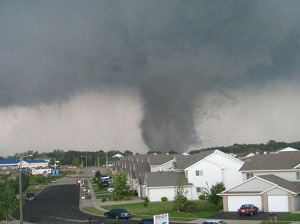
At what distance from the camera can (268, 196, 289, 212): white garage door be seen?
62.4 metres

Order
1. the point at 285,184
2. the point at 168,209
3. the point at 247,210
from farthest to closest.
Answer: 1. the point at 168,209
2. the point at 285,184
3. the point at 247,210

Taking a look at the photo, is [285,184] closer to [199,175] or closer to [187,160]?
[199,175]

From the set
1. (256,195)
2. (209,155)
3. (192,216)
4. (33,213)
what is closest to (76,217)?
(33,213)

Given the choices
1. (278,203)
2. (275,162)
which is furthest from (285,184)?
(275,162)

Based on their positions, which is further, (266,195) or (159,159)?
(159,159)

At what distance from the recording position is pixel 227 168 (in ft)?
299

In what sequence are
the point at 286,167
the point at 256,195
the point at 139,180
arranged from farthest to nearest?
1. the point at 139,180
2. the point at 286,167
3. the point at 256,195

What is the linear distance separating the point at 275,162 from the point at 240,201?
Result: 1442cm

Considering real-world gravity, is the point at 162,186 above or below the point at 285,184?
below

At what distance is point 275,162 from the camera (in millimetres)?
77062

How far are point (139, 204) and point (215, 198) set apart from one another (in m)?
17.1

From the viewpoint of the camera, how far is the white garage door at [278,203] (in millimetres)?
62375

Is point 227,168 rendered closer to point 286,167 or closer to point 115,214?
point 286,167

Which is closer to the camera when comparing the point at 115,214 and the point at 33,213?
the point at 115,214
